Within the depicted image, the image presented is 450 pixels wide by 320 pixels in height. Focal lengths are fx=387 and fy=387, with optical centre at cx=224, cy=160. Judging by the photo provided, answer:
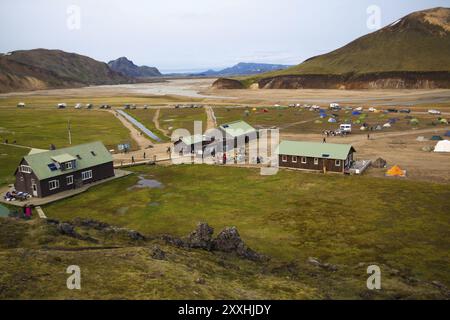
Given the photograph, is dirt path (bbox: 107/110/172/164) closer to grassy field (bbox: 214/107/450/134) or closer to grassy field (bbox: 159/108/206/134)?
grassy field (bbox: 159/108/206/134)

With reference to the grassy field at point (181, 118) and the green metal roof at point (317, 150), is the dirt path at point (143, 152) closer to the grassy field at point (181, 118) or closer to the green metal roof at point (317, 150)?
the grassy field at point (181, 118)

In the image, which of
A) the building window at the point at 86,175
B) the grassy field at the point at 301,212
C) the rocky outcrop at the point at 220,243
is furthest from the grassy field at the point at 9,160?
the rocky outcrop at the point at 220,243

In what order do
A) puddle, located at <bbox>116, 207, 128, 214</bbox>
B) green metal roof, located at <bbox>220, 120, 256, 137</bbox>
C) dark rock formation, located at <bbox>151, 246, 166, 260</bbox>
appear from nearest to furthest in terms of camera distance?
dark rock formation, located at <bbox>151, 246, 166, 260</bbox>
puddle, located at <bbox>116, 207, 128, 214</bbox>
green metal roof, located at <bbox>220, 120, 256, 137</bbox>

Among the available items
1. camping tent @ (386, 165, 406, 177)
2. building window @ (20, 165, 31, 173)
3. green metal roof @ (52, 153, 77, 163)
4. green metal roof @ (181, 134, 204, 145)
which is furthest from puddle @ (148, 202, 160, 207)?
camping tent @ (386, 165, 406, 177)

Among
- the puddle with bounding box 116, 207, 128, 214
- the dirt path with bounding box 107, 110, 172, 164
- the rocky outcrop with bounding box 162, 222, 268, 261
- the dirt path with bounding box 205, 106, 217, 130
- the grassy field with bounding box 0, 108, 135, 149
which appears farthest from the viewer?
the dirt path with bounding box 205, 106, 217, 130

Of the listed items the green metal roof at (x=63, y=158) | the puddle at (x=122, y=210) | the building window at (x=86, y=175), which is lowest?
the puddle at (x=122, y=210)

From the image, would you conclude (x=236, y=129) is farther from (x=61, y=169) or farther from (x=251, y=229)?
(x=251, y=229)

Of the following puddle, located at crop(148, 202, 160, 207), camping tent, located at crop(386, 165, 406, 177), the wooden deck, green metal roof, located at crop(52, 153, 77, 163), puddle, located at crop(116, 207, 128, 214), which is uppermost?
green metal roof, located at crop(52, 153, 77, 163)

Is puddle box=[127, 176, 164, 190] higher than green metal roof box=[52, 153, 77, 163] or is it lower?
lower
